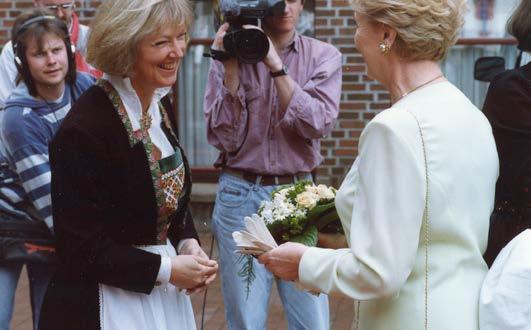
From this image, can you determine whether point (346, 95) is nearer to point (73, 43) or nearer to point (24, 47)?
point (73, 43)

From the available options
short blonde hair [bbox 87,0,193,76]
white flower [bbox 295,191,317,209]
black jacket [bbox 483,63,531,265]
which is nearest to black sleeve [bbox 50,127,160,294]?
short blonde hair [bbox 87,0,193,76]

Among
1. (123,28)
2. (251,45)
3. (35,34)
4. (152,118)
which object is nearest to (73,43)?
(35,34)

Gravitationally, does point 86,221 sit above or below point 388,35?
below

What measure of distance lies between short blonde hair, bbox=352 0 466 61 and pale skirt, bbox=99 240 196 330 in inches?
44.8

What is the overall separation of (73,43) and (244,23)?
164cm

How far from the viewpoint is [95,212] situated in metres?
3.21

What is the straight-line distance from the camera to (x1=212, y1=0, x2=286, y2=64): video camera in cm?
493

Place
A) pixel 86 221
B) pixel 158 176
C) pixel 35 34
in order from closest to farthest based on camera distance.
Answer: pixel 86 221 < pixel 158 176 < pixel 35 34

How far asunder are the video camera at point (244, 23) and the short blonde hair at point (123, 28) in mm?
1571

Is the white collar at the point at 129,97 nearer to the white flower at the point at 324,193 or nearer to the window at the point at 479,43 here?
the white flower at the point at 324,193

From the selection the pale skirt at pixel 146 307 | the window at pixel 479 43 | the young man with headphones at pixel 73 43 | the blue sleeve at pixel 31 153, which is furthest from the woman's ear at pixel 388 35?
the window at pixel 479 43

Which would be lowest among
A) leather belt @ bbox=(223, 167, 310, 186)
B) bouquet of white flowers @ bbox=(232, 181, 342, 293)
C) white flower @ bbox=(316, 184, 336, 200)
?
leather belt @ bbox=(223, 167, 310, 186)

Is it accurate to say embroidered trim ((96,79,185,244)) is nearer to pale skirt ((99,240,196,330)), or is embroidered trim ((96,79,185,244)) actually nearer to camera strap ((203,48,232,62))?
pale skirt ((99,240,196,330))

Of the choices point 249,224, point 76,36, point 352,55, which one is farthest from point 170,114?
point 352,55
